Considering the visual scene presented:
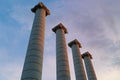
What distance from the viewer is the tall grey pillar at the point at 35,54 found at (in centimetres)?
1950

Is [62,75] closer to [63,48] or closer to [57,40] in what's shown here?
[63,48]

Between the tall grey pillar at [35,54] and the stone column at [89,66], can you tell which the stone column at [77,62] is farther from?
the tall grey pillar at [35,54]

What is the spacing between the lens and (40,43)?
24.2 meters

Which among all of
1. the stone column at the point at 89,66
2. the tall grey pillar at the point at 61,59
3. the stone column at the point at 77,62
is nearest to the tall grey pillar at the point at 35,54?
the tall grey pillar at the point at 61,59

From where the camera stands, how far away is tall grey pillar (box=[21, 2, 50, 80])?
768 inches

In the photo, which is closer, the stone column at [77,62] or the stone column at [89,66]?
the stone column at [77,62]

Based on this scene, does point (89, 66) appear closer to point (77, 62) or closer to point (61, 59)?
point (77, 62)

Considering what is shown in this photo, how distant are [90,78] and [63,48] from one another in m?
13.8

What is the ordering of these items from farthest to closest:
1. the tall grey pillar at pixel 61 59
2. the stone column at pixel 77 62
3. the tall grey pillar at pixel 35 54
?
1. the stone column at pixel 77 62
2. the tall grey pillar at pixel 61 59
3. the tall grey pillar at pixel 35 54

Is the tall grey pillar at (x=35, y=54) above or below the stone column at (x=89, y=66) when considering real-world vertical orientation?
below

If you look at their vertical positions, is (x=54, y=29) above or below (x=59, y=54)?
above

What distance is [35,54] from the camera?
21.8 m

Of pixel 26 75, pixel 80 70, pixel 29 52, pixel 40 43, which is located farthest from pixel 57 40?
pixel 26 75

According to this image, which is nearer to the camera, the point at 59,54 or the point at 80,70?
the point at 59,54
